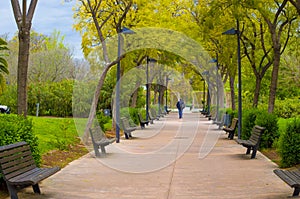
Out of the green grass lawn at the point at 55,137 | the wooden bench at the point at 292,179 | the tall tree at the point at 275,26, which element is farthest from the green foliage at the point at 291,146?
the tall tree at the point at 275,26

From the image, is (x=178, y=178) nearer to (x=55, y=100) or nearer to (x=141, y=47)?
(x=141, y=47)

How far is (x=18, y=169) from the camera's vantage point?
7945mm

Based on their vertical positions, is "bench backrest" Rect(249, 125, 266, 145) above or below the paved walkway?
above

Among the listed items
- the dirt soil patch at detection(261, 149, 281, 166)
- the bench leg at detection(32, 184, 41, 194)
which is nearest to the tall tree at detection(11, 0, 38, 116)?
Answer: the bench leg at detection(32, 184, 41, 194)

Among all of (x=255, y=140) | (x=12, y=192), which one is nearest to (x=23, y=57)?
(x=12, y=192)

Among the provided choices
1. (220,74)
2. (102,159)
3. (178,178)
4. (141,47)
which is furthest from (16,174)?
(220,74)

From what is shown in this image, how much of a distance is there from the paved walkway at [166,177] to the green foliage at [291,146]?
0.47m

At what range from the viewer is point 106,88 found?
3897 cm

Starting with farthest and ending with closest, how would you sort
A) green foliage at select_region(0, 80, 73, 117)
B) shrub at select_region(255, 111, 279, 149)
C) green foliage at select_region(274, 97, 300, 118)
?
green foliage at select_region(274, 97, 300, 118)
green foliage at select_region(0, 80, 73, 117)
shrub at select_region(255, 111, 279, 149)

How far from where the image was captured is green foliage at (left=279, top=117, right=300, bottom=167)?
1148cm

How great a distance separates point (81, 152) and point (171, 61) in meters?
23.0

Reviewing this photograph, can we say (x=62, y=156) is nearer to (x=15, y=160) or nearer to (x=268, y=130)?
(x=15, y=160)

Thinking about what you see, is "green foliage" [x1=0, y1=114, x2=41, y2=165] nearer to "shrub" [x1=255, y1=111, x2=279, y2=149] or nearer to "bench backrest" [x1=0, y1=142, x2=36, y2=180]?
"bench backrest" [x1=0, y1=142, x2=36, y2=180]

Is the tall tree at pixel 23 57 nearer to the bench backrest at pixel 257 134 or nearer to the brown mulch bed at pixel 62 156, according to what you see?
the brown mulch bed at pixel 62 156
